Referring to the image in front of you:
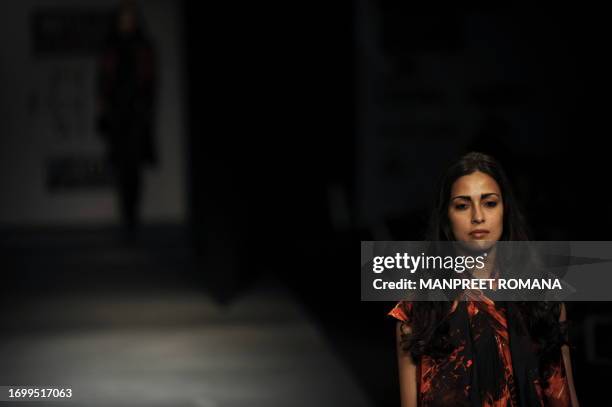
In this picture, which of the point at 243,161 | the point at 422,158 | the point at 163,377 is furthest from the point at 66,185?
the point at 163,377

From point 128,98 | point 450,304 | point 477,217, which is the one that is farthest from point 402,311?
point 128,98

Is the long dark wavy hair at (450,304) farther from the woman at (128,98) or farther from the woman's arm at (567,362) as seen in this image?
the woman at (128,98)

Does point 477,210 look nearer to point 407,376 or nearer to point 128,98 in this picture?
point 407,376

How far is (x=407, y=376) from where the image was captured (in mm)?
2113

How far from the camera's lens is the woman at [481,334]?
2.07 m

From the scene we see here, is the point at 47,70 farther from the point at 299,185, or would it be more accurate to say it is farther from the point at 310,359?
the point at 310,359

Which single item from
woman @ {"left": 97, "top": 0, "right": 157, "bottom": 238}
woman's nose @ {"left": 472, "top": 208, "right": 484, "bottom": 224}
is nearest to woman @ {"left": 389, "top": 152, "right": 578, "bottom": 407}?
Answer: woman's nose @ {"left": 472, "top": 208, "right": 484, "bottom": 224}

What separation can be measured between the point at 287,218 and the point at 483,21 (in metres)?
2.26

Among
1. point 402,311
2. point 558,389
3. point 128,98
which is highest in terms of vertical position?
point 128,98

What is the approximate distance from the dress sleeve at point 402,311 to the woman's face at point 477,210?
0.51ft

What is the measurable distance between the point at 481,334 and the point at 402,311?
0.15 metres

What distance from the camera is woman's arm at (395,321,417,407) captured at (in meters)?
2.10

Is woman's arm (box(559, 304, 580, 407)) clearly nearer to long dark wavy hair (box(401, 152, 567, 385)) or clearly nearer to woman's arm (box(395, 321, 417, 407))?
long dark wavy hair (box(401, 152, 567, 385))

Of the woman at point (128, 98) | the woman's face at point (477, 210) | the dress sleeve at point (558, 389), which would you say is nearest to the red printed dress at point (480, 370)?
the dress sleeve at point (558, 389)
